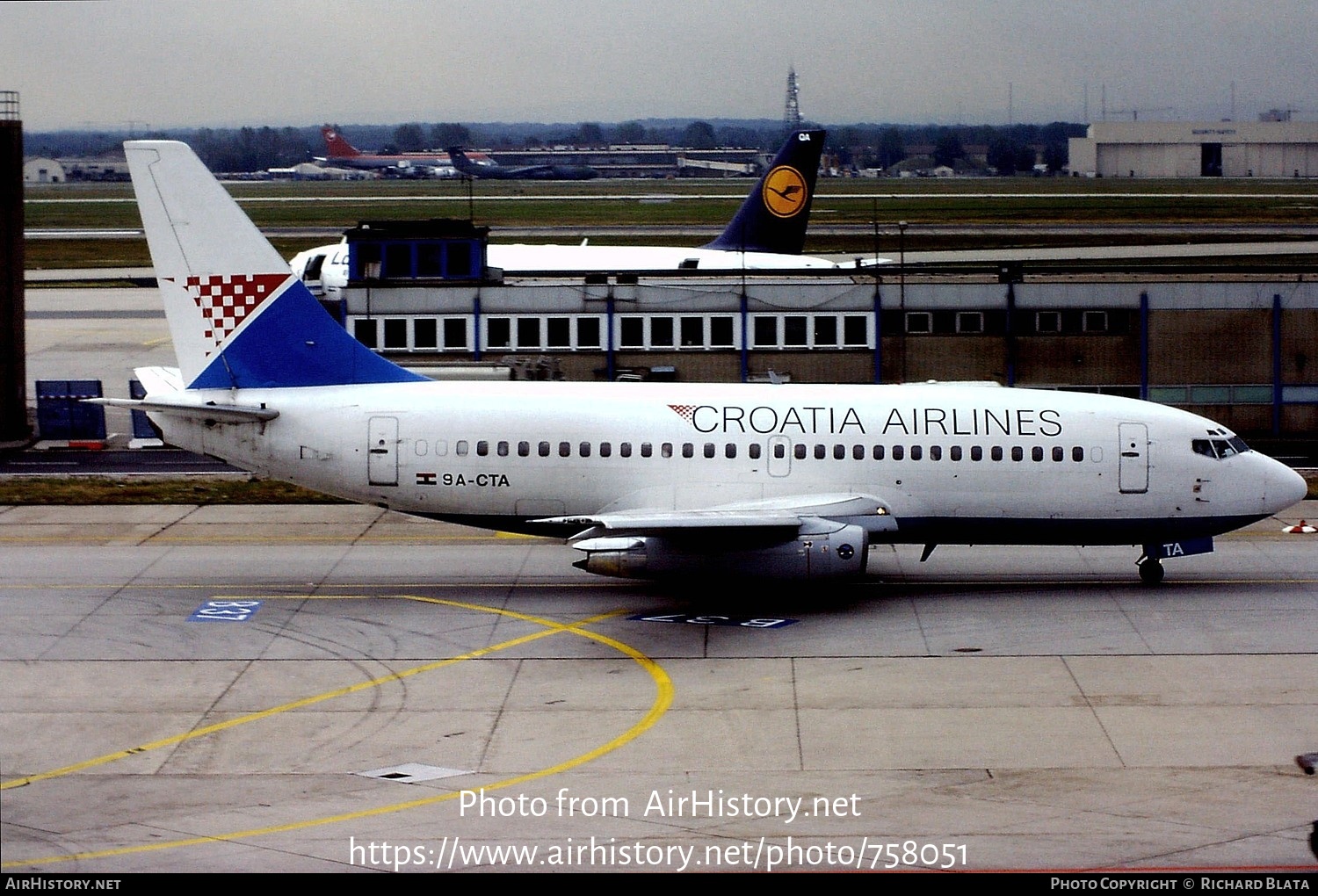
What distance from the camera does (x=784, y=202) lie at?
60625 millimetres

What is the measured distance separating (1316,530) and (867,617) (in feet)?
42.0

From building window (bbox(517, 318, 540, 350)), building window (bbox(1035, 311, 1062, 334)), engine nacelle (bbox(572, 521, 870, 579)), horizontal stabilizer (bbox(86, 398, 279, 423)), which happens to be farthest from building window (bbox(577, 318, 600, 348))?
engine nacelle (bbox(572, 521, 870, 579))

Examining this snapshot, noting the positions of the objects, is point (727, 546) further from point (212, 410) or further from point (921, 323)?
point (921, 323)

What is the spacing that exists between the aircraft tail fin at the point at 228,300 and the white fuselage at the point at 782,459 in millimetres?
531

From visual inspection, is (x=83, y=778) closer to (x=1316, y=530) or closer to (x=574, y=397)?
(x=574, y=397)

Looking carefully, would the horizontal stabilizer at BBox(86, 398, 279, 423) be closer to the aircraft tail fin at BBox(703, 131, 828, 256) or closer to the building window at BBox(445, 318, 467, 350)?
the building window at BBox(445, 318, 467, 350)

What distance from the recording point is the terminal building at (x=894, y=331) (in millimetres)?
45156

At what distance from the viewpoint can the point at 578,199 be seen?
160 meters

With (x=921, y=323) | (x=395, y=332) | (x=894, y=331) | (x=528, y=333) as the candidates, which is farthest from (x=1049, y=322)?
(x=395, y=332)

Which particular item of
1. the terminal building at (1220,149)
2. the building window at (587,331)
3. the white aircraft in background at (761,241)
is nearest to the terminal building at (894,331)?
the building window at (587,331)

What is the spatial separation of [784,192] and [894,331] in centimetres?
1612

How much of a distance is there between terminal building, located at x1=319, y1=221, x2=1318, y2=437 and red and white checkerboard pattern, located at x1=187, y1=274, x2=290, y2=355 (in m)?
14.7

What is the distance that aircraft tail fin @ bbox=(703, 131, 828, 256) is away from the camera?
199 feet

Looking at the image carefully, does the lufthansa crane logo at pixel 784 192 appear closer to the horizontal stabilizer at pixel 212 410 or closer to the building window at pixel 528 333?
the building window at pixel 528 333
